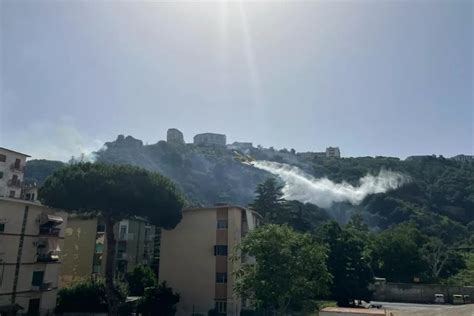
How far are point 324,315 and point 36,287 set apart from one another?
29.7 metres

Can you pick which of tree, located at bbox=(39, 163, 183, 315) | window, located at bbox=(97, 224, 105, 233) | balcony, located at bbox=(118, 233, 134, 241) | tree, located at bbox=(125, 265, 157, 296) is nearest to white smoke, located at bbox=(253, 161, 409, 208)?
balcony, located at bbox=(118, 233, 134, 241)

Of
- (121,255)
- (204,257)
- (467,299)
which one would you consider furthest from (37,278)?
(467,299)

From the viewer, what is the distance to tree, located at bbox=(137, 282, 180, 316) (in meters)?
41.7

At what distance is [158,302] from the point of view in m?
41.8

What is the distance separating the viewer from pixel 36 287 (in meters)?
40.4

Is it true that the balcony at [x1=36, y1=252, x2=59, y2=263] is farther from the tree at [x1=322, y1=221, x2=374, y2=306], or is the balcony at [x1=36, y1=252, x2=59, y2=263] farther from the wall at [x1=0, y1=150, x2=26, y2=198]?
the tree at [x1=322, y1=221, x2=374, y2=306]

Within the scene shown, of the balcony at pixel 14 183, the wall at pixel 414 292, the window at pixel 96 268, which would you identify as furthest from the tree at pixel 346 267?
the balcony at pixel 14 183

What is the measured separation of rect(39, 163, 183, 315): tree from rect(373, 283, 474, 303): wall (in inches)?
1497

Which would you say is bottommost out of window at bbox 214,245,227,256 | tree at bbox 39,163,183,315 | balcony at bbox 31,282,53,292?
balcony at bbox 31,282,53,292

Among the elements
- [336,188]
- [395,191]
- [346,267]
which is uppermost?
[336,188]

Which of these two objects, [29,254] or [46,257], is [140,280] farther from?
[29,254]

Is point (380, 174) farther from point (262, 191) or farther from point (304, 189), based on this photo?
point (262, 191)

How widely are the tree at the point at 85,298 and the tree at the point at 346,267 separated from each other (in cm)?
2573

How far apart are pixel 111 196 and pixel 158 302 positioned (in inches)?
482
